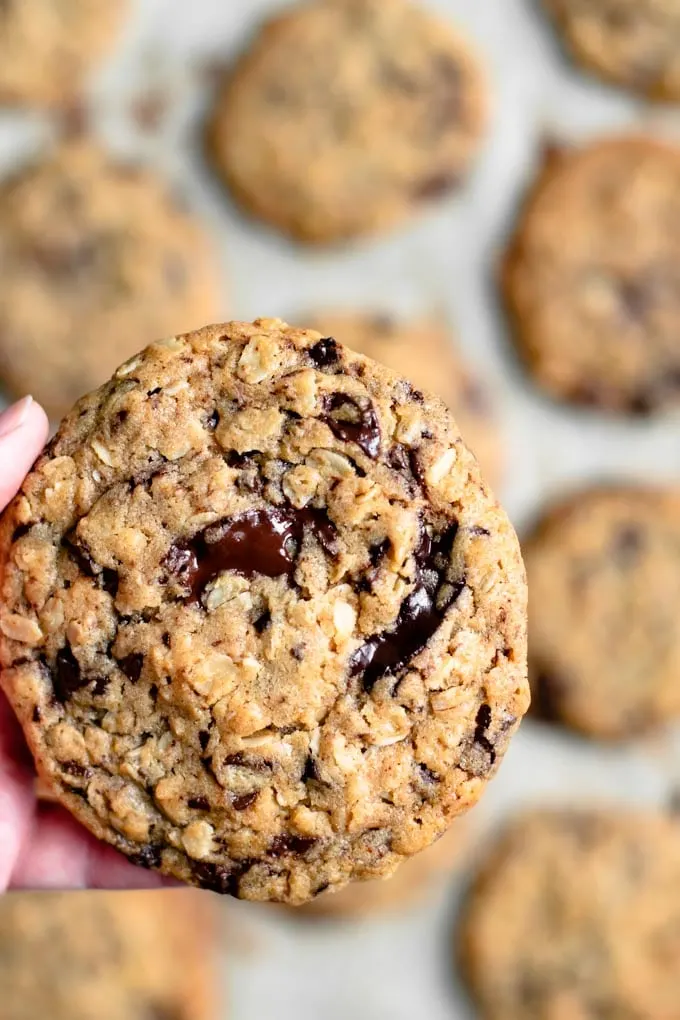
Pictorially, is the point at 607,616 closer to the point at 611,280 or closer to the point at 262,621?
the point at 611,280

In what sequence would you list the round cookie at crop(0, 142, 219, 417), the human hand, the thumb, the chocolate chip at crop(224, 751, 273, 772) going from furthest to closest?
1. the round cookie at crop(0, 142, 219, 417)
2. the human hand
3. the thumb
4. the chocolate chip at crop(224, 751, 273, 772)

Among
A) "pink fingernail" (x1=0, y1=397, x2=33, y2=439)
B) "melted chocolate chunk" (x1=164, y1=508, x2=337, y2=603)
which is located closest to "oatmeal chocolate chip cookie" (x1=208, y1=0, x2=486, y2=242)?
"pink fingernail" (x1=0, y1=397, x2=33, y2=439)

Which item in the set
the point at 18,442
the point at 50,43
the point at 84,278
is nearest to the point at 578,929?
the point at 18,442

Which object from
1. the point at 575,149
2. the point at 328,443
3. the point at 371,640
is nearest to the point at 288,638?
the point at 371,640

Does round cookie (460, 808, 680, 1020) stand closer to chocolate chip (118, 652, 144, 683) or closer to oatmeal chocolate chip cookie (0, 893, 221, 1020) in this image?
oatmeal chocolate chip cookie (0, 893, 221, 1020)

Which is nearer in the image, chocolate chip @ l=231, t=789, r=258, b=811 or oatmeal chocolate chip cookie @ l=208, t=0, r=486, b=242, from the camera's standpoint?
chocolate chip @ l=231, t=789, r=258, b=811

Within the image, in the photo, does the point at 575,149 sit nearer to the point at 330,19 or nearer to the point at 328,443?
the point at 330,19
